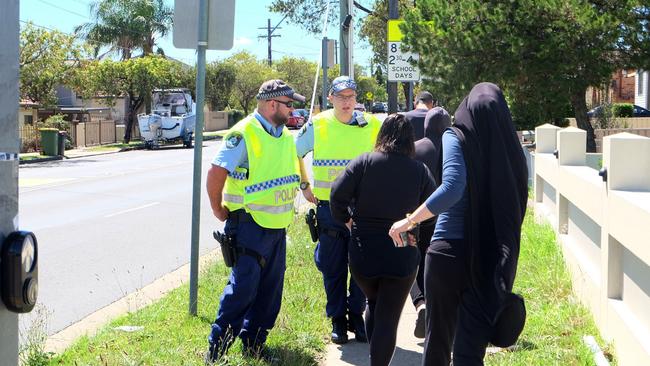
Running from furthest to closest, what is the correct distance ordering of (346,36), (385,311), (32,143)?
1. (32,143)
2. (346,36)
3. (385,311)

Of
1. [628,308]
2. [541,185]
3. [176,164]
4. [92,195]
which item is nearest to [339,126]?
[628,308]

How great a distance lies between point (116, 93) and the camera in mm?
43781

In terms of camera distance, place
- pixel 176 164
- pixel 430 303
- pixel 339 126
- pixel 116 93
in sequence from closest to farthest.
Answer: pixel 430 303
pixel 339 126
pixel 176 164
pixel 116 93

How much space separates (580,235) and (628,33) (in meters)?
9.88

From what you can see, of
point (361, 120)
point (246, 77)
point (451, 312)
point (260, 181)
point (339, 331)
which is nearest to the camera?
point (451, 312)

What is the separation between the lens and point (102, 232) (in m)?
12.3

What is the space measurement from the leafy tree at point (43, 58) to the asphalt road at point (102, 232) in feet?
28.6

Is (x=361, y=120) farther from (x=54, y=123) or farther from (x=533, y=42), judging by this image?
(x=54, y=123)

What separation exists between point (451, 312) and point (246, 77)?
211 ft

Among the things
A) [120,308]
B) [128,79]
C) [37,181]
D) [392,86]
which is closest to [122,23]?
[128,79]

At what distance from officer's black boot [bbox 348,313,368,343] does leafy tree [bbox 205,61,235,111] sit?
5391 cm

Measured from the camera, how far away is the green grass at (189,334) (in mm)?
5246

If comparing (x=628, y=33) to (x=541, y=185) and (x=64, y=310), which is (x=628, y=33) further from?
(x=64, y=310)

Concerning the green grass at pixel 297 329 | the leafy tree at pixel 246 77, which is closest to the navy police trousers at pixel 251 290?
the green grass at pixel 297 329
